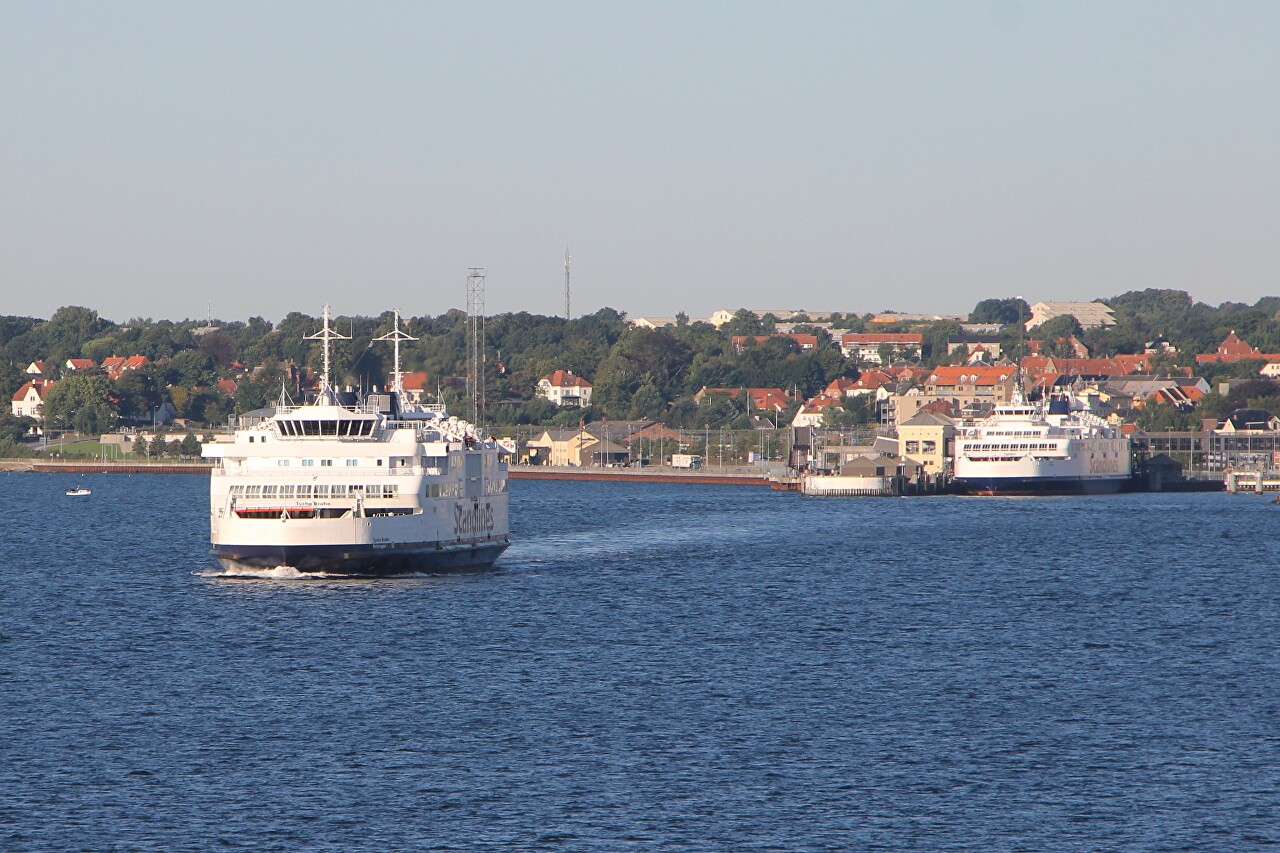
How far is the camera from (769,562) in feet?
266

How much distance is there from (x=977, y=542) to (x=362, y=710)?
57.2 metres

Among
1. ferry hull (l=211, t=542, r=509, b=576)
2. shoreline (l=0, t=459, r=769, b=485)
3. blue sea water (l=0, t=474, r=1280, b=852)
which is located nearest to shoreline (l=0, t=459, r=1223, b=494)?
shoreline (l=0, t=459, r=769, b=485)

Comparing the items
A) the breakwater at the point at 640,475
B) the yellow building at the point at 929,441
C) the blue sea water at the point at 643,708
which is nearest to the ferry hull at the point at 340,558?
the blue sea water at the point at 643,708

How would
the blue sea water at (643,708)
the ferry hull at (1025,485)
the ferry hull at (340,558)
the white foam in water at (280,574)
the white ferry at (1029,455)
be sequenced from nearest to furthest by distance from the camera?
the blue sea water at (643,708) → the ferry hull at (340,558) → the white foam in water at (280,574) → the white ferry at (1029,455) → the ferry hull at (1025,485)

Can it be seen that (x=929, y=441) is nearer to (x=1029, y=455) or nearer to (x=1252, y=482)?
(x=1029, y=455)

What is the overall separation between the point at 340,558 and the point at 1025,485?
3641 inches

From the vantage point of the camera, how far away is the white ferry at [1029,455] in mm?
144625

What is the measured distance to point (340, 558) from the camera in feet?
Answer: 200

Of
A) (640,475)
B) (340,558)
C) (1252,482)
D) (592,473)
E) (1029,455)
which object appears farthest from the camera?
(592,473)

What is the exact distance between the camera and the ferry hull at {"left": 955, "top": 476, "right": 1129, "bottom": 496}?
5699 inches

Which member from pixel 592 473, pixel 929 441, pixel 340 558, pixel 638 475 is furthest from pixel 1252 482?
pixel 340 558

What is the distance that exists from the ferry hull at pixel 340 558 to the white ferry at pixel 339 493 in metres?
0.04

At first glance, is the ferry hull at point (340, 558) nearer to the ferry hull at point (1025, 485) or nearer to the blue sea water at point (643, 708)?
the blue sea water at point (643, 708)

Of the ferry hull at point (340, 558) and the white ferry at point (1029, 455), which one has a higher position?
the white ferry at point (1029, 455)
